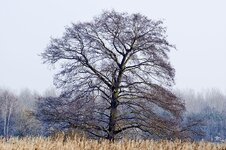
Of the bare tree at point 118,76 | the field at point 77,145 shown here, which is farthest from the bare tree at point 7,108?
the field at point 77,145

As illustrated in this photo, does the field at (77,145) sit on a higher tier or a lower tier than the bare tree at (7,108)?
lower

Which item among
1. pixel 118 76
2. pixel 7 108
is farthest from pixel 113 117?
pixel 7 108

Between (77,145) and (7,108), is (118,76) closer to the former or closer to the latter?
(77,145)

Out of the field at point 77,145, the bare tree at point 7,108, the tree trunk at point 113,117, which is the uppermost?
the bare tree at point 7,108

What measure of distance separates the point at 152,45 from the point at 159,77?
1.95 metres

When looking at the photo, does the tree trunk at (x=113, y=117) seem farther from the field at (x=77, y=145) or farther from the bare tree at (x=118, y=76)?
the field at (x=77, y=145)

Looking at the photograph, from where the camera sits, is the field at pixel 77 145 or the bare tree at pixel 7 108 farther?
the bare tree at pixel 7 108

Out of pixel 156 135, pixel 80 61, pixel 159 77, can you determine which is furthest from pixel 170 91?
pixel 80 61

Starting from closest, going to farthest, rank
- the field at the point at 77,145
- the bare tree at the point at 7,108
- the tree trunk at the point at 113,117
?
the field at the point at 77,145 < the tree trunk at the point at 113,117 < the bare tree at the point at 7,108

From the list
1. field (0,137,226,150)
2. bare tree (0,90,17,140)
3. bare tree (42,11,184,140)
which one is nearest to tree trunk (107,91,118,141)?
bare tree (42,11,184,140)

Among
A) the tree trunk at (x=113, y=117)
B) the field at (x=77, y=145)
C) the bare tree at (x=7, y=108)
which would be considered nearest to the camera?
the field at (x=77, y=145)

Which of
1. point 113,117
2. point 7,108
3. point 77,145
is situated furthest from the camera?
point 7,108

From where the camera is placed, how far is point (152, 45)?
27.1 m

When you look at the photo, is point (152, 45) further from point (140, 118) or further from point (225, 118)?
point (225, 118)
